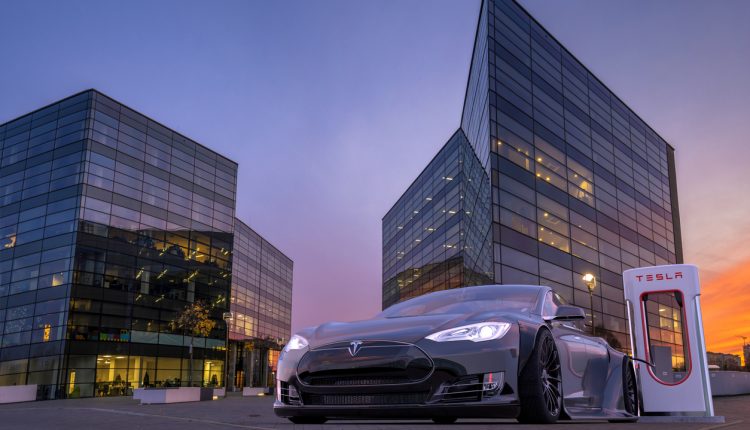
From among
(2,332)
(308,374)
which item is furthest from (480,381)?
(2,332)

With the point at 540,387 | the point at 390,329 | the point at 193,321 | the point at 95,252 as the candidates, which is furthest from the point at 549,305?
the point at 193,321

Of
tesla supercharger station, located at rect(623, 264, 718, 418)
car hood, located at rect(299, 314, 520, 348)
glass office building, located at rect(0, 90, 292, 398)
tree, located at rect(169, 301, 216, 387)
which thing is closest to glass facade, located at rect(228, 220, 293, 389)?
tree, located at rect(169, 301, 216, 387)

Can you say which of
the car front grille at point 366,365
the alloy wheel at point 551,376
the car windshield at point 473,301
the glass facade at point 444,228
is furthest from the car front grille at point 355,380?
the glass facade at point 444,228

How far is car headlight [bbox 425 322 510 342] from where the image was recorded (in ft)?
14.9

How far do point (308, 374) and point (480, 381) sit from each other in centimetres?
135

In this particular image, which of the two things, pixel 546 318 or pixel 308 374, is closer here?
pixel 308 374

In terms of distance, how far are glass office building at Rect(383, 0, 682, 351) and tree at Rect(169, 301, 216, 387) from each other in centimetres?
2051

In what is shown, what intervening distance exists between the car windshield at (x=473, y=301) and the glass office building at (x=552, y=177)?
2618 centimetres

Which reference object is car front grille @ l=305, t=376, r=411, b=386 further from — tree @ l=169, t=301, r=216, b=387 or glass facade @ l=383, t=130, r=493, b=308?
tree @ l=169, t=301, r=216, b=387

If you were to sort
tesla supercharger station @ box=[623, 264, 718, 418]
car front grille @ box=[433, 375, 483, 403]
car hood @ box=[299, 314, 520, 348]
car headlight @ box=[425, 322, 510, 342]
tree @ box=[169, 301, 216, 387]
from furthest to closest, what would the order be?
tree @ box=[169, 301, 216, 387] → tesla supercharger station @ box=[623, 264, 718, 418] → car hood @ box=[299, 314, 520, 348] → car headlight @ box=[425, 322, 510, 342] → car front grille @ box=[433, 375, 483, 403]

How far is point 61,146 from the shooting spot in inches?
2099

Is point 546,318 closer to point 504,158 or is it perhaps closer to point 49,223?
point 504,158

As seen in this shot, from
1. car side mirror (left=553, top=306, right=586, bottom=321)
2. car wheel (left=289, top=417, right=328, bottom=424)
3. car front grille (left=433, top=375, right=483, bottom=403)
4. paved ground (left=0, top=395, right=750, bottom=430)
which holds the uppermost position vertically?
car side mirror (left=553, top=306, right=586, bottom=321)

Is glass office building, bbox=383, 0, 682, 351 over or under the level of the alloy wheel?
over
